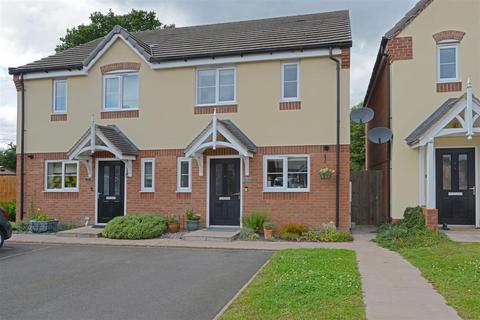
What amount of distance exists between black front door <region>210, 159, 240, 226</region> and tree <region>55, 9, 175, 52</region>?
1964 centimetres

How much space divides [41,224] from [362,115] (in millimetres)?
11214

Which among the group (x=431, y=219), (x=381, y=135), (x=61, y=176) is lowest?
(x=431, y=219)

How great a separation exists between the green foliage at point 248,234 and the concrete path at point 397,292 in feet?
12.8

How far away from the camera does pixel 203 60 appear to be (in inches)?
591

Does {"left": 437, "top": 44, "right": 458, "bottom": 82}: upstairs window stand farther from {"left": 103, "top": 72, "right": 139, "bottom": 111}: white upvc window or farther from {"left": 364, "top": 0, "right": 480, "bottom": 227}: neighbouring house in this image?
{"left": 103, "top": 72, "right": 139, "bottom": 111}: white upvc window

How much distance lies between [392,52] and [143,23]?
21.8m

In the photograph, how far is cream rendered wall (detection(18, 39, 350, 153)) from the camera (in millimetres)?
14102

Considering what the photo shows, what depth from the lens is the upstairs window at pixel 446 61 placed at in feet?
44.7

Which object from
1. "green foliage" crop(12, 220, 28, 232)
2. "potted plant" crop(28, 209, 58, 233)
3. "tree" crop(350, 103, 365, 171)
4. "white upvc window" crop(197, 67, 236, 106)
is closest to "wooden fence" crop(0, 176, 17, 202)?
"green foliage" crop(12, 220, 28, 232)

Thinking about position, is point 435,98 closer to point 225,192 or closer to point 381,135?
point 381,135

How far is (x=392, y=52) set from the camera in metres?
14.0

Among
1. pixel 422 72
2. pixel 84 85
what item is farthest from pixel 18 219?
pixel 422 72

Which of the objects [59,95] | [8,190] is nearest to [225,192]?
[59,95]

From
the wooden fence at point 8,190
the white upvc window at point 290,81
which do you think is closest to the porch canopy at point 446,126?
the white upvc window at point 290,81
